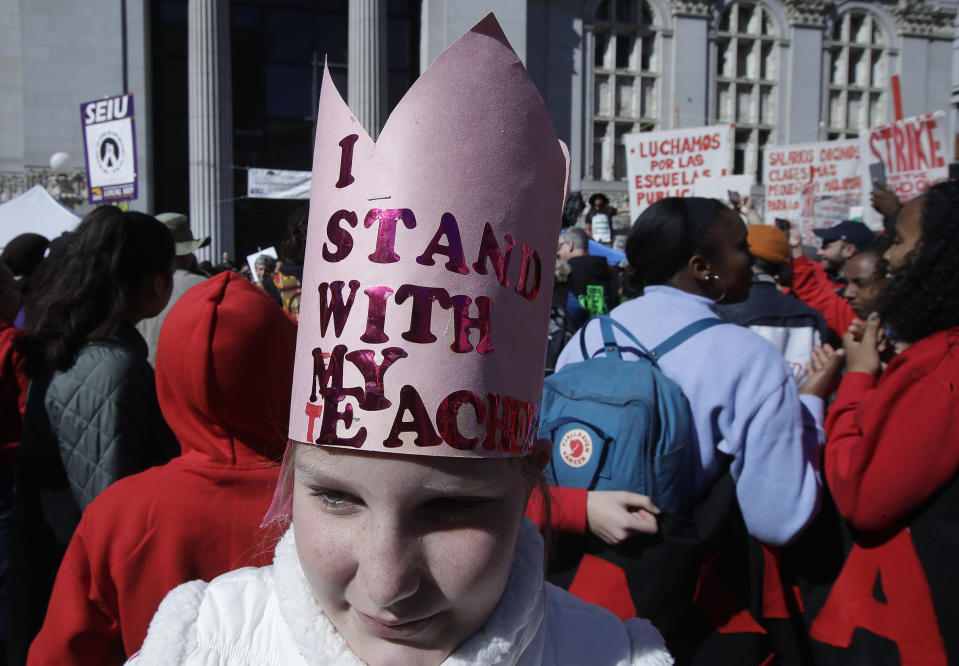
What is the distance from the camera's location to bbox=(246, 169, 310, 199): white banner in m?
14.4

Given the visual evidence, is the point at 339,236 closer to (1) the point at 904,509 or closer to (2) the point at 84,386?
(2) the point at 84,386

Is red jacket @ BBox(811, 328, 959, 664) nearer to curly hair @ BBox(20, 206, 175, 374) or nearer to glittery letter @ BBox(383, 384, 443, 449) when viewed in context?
glittery letter @ BBox(383, 384, 443, 449)

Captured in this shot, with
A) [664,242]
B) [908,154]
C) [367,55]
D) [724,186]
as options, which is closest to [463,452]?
[664,242]

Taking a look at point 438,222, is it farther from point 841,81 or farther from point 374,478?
point 841,81

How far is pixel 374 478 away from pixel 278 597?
0.99ft

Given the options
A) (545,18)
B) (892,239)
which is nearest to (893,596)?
(892,239)

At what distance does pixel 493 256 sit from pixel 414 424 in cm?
27

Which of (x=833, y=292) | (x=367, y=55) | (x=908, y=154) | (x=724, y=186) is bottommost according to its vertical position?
(x=833, y=292)

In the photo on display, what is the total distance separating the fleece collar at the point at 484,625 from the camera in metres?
1.06

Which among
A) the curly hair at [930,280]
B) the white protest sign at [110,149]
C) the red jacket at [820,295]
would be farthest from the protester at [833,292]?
the white protest sign at [110,149]

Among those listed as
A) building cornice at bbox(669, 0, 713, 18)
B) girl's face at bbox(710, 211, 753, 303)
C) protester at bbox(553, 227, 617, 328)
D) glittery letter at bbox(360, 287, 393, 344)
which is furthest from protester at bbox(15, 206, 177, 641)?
building cornice at bbox(669, 0, 713, 18)

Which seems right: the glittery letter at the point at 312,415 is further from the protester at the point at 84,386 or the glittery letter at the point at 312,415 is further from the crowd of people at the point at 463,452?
the protester at the point at 84,386

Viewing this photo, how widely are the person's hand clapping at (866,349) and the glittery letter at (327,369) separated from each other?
203 centimetres

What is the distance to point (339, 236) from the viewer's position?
1073 mm
